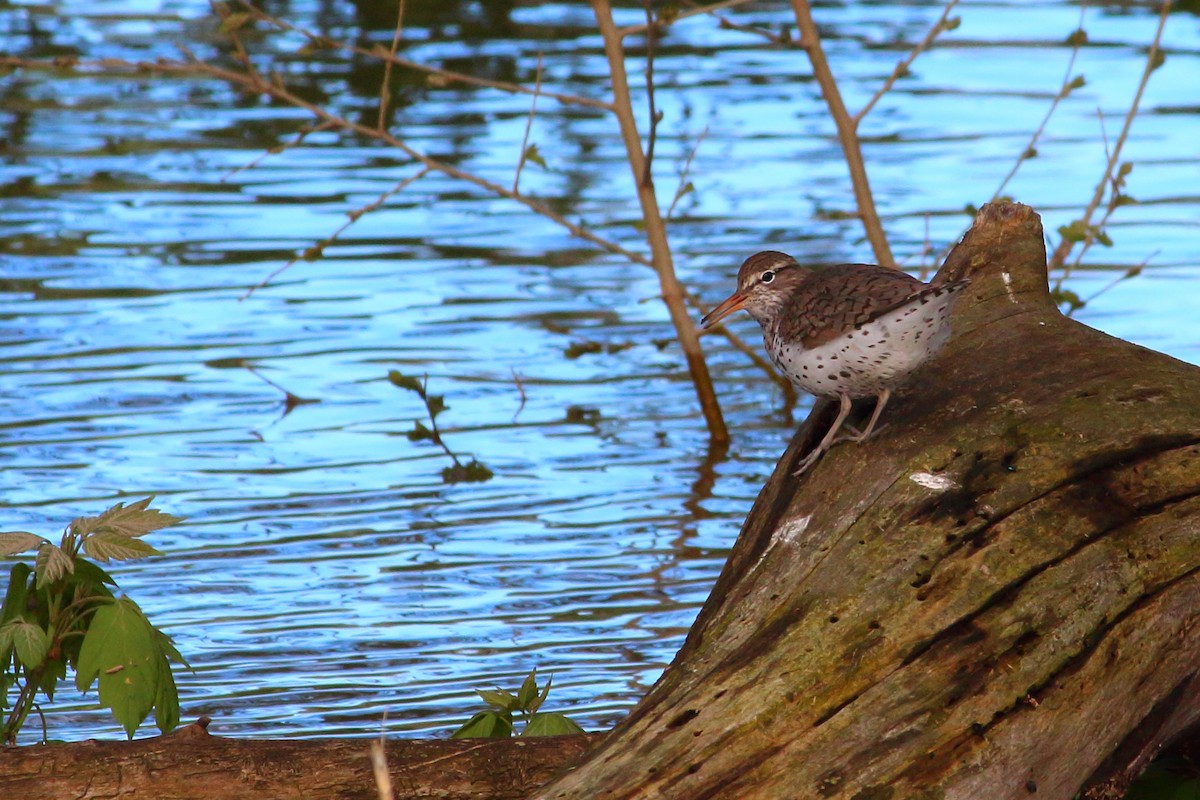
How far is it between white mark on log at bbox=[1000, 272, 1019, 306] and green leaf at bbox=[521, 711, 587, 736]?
6.05 feet

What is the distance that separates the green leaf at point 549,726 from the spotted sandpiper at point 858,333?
2.90 feet

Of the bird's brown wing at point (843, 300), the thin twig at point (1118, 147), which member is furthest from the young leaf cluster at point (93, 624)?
the thin twig at point (1118, 147)

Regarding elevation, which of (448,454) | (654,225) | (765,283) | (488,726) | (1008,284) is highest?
(1008,284)

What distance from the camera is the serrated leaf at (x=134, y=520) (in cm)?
399

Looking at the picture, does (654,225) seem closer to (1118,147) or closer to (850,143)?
(850,143)

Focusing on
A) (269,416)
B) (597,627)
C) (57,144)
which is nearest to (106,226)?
(57,144)

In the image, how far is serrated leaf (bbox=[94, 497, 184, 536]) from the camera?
3.99 meters

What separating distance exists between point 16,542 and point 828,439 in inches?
78.9

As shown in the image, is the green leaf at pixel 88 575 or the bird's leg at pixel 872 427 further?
the bird's leg at pixel 872 427

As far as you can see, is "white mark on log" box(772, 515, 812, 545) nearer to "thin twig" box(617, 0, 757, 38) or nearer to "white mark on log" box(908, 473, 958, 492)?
"white mark on log" box(908, 473, 958, 492)

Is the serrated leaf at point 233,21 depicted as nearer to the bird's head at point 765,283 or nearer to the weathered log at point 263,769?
the bird's head at point 765,283

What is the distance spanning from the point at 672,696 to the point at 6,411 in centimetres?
578

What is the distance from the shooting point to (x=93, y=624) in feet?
13.0

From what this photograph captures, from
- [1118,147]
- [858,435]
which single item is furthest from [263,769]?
[1118,147]
